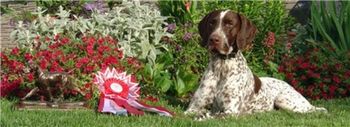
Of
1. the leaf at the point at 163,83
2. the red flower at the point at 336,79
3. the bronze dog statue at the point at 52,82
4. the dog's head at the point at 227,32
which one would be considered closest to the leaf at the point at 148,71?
the leaf at the point at 163,83

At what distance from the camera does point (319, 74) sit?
311 inches

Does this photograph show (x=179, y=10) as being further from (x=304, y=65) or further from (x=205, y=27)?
(x=205, y=27)

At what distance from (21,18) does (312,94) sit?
180 inches

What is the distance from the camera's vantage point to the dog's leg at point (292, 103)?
6242 mm

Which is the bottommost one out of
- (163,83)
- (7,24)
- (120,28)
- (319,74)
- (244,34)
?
(7,24)

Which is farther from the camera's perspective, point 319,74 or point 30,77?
point 319,74

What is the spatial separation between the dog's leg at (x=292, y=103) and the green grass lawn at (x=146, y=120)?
28 cm

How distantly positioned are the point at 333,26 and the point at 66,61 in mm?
4164

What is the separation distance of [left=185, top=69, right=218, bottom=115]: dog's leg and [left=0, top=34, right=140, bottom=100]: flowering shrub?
1.16 metres

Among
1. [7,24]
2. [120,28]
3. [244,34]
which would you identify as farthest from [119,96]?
[7,24]

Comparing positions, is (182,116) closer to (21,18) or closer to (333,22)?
(333,22)

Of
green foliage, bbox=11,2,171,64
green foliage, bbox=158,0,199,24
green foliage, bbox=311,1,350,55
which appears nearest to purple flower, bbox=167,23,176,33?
green foliage, bbox=11,2,171,64

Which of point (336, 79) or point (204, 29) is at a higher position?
point (204, 29)

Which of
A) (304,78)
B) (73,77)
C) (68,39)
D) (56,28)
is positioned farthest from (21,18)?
(304,78)
